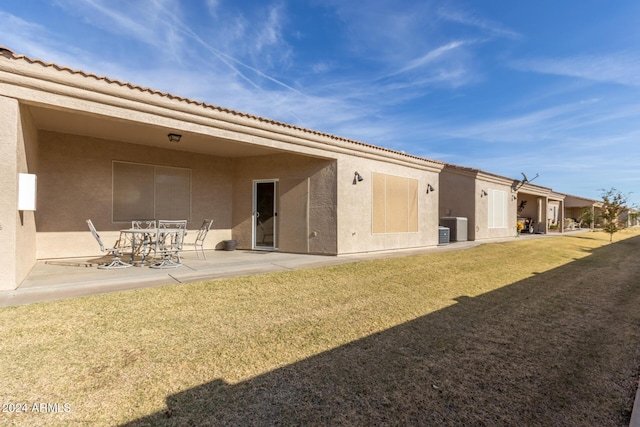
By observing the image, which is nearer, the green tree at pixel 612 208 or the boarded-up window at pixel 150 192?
the boarded-up window at pixel 150 192

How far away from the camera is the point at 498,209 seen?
2006 centimetres

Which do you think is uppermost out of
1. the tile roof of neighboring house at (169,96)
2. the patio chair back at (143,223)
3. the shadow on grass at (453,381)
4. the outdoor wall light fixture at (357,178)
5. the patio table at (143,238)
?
the tile roof of neighboring house at (169,96)

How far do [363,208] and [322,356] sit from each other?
8.28m

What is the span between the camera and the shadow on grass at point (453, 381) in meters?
2.30

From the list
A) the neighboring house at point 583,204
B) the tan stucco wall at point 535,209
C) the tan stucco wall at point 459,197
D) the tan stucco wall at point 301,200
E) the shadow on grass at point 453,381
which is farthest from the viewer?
the neighboring house at point 583,204

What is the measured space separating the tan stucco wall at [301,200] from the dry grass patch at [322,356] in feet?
14.8

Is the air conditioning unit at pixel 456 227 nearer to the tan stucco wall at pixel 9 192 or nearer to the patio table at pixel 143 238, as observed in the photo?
the patio table at pixel 143 238

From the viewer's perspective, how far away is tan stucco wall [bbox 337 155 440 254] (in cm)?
1053

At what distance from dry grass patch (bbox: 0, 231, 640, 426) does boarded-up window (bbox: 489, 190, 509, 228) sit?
47.2ft

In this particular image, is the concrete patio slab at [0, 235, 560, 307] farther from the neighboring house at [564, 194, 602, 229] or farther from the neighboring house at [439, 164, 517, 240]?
the neighboring house at [564, 194, 602, 229]

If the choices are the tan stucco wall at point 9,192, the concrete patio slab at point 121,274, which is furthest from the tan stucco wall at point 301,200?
the tan stucco wall at point 9,192

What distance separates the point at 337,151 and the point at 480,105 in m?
16.6

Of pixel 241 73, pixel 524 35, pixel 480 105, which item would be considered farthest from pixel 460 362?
pixel 480 105

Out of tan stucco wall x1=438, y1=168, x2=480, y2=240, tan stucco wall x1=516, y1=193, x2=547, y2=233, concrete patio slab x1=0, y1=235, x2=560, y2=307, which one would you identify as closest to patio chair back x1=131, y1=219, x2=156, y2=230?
concrete patio slab x1=0, y1=235, x2=560, y2=307
